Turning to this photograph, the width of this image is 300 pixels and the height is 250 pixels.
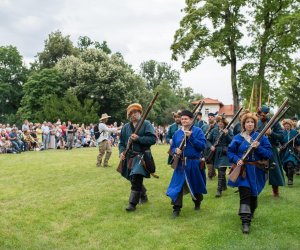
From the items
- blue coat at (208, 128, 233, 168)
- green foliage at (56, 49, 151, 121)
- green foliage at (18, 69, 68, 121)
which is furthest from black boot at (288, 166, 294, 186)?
green foliage at (18, 69, 68, 121)

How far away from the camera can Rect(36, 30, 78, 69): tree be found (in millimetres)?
59969

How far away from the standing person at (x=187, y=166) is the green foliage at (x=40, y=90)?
4063 cm

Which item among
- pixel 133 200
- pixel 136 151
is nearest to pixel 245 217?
pixel 133 200

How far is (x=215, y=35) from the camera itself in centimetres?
2880

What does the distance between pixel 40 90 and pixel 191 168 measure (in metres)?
42.7

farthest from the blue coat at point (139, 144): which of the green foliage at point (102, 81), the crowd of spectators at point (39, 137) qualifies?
the green foliage at point (102, 81)

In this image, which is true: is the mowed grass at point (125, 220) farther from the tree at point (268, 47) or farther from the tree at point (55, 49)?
the tree at point (55, 49)

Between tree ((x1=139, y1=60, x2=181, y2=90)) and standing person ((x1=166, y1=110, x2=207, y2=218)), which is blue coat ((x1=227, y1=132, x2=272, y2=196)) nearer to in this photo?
standing person ((x1=166, y1=110, x2=207, y2=218))

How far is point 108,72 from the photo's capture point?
47.2 metres

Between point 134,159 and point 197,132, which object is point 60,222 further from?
point 197,132

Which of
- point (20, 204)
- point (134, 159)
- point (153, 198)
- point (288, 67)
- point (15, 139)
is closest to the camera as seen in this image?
point (134, 159)

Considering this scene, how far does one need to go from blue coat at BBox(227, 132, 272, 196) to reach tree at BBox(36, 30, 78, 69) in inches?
2152

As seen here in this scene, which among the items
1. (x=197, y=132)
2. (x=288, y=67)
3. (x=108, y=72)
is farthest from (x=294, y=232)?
(x=108, y=72)

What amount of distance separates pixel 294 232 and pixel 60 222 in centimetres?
404
